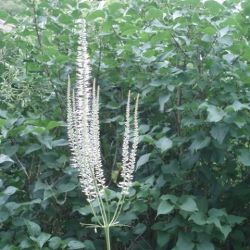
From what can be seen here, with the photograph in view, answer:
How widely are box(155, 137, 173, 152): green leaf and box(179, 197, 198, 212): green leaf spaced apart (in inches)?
12.3

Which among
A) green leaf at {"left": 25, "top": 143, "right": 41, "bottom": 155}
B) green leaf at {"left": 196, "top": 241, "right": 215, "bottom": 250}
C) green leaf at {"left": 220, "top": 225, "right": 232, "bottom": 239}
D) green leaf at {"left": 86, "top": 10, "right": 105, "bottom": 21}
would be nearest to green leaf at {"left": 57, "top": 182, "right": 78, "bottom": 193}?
green leaf at {"left": 25, "top": 143, "right": 41, "bottom": 155}

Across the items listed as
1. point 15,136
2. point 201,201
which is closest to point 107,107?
point 15,136

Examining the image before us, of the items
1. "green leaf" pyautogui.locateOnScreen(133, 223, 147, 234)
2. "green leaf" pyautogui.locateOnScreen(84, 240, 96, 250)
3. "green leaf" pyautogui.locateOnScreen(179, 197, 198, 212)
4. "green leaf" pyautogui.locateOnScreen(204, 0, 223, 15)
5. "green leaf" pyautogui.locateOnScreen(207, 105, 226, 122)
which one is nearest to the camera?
"green leaf" pyautogui.locateOnScreen(207, 105, 226, 122)

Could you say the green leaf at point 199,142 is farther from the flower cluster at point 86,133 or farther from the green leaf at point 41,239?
the green leaf at point 41,239

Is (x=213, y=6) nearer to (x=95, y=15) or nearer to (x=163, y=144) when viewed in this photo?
(x=95, y=15)

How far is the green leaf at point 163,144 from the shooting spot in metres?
2.96

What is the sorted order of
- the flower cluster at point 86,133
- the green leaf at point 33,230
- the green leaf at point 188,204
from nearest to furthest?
the flower cluster at point 86,133
the green leaf at point 188,204
the green leaf at point 33,230

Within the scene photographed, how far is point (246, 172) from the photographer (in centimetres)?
362

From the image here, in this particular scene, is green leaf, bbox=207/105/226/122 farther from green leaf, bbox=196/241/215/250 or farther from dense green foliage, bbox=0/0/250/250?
green leaf, bbox=196/241/215/250

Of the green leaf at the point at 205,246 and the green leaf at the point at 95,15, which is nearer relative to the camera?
the green leaf at the point at 205,246

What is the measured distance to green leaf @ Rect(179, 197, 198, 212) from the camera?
289cm

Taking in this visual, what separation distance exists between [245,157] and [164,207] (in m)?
0.61

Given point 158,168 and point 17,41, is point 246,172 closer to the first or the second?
point 158,168

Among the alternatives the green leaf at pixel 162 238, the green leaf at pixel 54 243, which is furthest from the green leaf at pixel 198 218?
the green leaf at pixel 54 243
